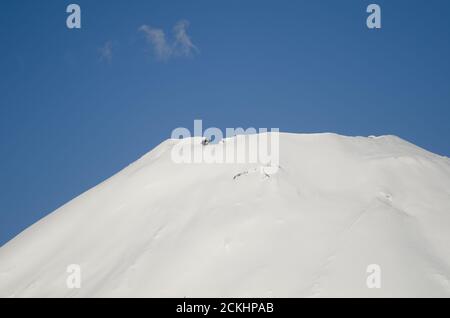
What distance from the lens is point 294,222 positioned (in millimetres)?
16547

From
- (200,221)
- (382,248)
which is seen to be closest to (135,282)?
(200,221)

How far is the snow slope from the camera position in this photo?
14.1 metres

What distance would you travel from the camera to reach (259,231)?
16297 millimetres

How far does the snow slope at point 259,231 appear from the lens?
46.3ft
